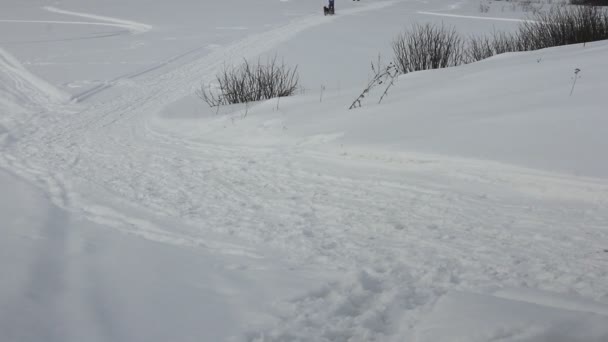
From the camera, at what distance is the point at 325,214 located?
149 inches

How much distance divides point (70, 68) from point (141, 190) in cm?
989

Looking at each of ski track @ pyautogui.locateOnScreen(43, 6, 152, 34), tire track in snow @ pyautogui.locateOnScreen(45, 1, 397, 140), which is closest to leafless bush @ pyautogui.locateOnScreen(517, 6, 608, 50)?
tire track in snow @ pyautogui.locateOnScreen(45, 1, 397, 140)

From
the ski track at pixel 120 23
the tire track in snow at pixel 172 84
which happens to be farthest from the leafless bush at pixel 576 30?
the ski track at pixel 120 23

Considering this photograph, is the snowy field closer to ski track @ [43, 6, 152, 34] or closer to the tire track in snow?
the tire track in snow

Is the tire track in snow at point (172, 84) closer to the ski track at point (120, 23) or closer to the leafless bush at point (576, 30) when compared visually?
the ski track at point (120, 23)

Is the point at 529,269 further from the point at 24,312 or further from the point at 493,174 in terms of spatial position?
the point at 24,312

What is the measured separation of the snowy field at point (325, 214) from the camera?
2363 millimetres

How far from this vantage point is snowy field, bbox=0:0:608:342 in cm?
236

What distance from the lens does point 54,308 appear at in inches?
97.0

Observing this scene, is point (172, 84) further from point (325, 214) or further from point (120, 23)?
point (120, 23)

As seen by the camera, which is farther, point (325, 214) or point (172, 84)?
point (172, 84)

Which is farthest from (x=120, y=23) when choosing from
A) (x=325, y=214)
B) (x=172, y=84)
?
(x=325, y=214)

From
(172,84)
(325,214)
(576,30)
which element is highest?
(576,30)

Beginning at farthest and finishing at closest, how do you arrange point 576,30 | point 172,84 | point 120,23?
point 120,23, point 172,84, point 576,30
